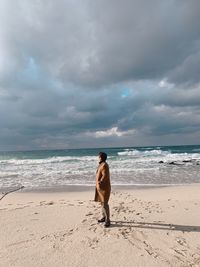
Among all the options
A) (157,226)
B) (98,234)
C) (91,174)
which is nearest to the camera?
(98,234)

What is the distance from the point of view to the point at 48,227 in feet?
23.8

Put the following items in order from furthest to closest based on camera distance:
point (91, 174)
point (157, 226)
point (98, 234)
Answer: point (91, 174) < point (157, 226) < point (98, 234)

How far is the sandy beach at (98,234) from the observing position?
209 inches

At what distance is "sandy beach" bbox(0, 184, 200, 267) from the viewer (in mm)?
5305

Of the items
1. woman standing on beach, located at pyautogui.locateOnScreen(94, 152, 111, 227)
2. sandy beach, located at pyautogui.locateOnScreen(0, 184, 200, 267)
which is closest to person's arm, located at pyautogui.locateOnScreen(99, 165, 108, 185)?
woman standing on beach, located at pyautogui.locateOnScreen(94, 152, 111, 227)

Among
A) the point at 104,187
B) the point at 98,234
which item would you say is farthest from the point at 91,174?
the point at 98,234

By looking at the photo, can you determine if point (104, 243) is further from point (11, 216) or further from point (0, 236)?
point (11, 216)

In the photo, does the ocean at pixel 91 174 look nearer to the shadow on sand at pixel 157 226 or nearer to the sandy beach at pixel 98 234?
the sandy beach at pixel 98 234

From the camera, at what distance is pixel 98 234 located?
260 inches

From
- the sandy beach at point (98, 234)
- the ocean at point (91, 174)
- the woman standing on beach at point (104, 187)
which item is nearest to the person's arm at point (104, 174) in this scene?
the woman standing on beach at point (104, 187)

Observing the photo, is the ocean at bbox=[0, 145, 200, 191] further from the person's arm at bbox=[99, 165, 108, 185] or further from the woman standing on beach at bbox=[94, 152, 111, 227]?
the person's arm at bbox=[99, 165, 108, 185]

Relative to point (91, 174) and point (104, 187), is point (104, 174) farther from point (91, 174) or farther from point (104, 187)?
point (91, 174)

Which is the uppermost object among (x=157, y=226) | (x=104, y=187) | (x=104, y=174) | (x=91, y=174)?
(x=104, y=174)

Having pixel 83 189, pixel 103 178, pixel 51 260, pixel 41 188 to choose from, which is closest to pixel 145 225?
pixel 103 178
